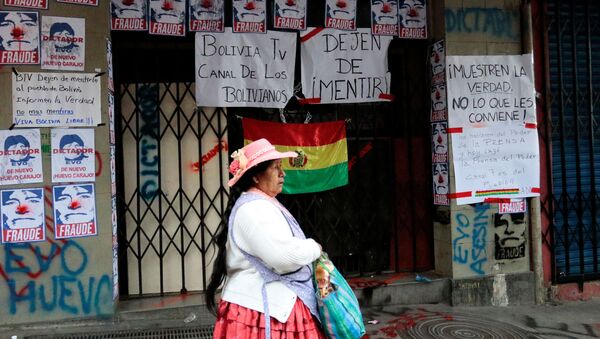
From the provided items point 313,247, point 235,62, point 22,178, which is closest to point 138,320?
point 22,178

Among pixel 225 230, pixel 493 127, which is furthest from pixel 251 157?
Result: pixel 493 127

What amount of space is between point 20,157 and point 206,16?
101 inches

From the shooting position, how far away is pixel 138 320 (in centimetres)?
566

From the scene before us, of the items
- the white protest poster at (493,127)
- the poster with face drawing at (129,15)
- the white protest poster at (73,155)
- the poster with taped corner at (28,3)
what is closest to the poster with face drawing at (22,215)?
the white protest poster at (73,155)

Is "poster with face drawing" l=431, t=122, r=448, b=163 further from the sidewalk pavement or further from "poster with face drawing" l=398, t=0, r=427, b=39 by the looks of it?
the sidewalk pavement

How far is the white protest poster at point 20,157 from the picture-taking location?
536cm

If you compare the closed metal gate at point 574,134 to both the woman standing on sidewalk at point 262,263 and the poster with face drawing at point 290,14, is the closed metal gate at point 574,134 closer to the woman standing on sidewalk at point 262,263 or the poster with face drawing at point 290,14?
the poster with face drawing at point 290,14

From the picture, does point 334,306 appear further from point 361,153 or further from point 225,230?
point 361,153

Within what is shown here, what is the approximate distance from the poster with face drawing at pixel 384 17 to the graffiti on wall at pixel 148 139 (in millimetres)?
2841

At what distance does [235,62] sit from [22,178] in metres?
2.62

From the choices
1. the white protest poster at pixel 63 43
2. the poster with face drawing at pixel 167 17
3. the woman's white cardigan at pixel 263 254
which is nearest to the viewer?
the woman's white cardigan at pixel 263 254

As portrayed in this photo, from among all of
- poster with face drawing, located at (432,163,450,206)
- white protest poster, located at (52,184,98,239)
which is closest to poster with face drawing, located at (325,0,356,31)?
poster with face drawing, located at (432,163,450,206)

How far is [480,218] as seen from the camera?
6629 mm

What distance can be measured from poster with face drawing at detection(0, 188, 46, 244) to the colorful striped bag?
148 inches
